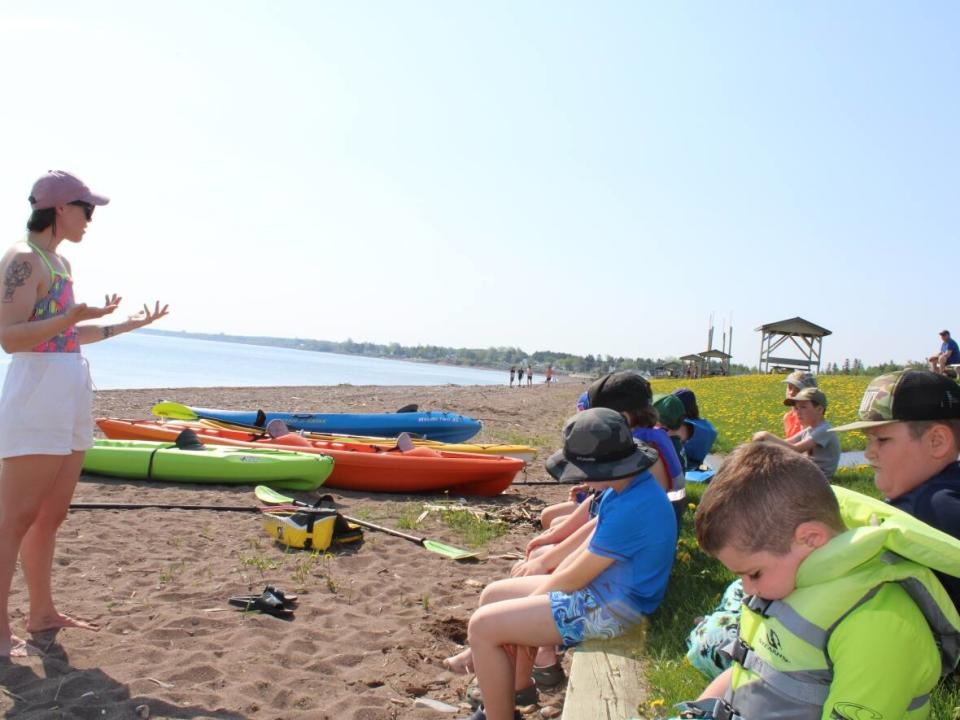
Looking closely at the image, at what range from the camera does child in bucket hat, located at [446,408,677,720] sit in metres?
3.13

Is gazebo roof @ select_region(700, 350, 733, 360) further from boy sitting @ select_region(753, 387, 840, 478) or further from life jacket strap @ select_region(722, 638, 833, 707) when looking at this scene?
life jacket strap @ select_region(722, 638, 833, 707)

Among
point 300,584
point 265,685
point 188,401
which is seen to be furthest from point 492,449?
point 188,401

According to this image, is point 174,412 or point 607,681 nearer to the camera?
point 607,681

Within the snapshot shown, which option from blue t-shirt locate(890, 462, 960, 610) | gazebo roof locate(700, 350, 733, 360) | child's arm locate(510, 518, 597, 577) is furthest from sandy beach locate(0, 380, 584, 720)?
gazebo roof locate(700, 350, 733, 360)

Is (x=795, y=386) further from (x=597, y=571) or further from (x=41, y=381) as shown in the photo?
(x=41, y=381)

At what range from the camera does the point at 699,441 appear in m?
7.52

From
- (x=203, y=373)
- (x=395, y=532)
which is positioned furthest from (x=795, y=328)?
(x=203, y=373)

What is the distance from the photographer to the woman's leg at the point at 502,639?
3.09 m

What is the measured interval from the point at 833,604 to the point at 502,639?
61.7 inches

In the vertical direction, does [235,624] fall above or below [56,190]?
below

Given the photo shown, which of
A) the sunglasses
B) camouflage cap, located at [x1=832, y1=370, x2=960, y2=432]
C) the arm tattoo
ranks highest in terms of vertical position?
the sunglasses

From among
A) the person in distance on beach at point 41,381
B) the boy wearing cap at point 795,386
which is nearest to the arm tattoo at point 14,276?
the person in distance on beach at point 41,381

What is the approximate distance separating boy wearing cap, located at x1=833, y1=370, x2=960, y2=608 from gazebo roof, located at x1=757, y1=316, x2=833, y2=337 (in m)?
35.3

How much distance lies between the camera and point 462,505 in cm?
874
